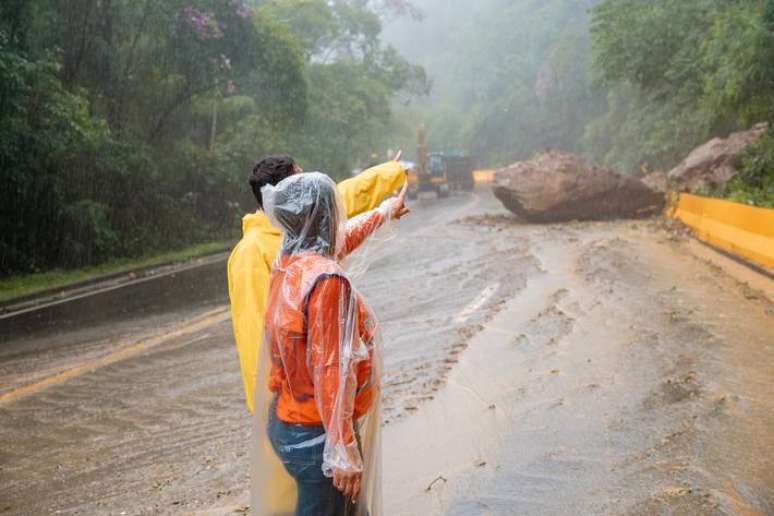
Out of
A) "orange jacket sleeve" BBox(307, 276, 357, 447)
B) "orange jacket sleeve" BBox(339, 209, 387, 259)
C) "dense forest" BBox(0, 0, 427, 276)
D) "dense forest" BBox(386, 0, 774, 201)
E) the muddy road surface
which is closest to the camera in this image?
"orange jacket sleeve" BBox(307, 276, 357, 447)

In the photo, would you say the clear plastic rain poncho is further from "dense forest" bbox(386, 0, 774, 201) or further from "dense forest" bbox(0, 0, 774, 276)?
"dense forest" bbox(386, 0, 774, 201)

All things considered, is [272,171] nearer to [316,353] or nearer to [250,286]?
[250,286]

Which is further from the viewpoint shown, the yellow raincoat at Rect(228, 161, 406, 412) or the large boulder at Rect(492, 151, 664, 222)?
the large boulder at Rect(492, 151, 664, 222)

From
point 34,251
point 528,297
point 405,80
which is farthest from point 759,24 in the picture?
point 405,80

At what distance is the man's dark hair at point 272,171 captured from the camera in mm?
3553

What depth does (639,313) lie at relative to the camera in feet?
31.5

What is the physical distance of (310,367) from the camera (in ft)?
9.77

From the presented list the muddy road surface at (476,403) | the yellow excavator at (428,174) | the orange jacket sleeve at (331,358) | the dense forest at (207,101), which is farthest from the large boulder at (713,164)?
the orange jacket sleeve at (331,358)

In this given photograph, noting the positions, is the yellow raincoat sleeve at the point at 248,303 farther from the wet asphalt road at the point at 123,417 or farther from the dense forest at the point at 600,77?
the dense forest at the point at 600,77

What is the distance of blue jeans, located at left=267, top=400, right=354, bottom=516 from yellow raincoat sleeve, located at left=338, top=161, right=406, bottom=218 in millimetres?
1374

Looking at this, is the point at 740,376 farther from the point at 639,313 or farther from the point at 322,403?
the point at 322,403

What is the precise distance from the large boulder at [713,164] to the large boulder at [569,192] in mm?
1066

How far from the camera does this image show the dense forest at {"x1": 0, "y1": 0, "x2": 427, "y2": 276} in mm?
17172

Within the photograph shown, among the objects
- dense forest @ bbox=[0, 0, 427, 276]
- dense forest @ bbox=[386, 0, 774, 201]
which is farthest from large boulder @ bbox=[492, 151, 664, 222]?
dense forest @ bbox=[0, 0, 427, 276]
